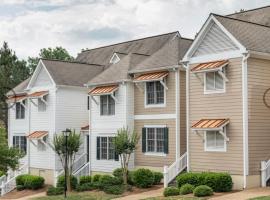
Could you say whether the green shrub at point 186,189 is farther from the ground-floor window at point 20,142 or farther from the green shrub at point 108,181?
the ground-floor window at point 20,142

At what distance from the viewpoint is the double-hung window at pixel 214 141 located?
27.3 m

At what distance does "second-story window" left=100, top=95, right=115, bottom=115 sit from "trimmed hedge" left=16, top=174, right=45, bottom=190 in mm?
6805

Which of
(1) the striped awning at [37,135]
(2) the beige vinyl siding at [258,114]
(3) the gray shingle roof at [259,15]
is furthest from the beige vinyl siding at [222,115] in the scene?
(1) the striped awning at [37,135]

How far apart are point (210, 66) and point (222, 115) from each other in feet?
Result: 8.45

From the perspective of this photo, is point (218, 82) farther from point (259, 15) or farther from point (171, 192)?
point (259, 15)

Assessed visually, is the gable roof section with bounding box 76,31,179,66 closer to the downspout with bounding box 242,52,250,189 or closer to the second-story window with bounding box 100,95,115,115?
the second-story window with bounding box 100,95,115,115

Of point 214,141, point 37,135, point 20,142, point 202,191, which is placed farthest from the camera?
point 20,142

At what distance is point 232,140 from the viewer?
26.8 metres

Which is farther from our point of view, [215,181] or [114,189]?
[114,189]

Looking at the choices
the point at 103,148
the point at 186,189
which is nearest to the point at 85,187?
the point at 103,148

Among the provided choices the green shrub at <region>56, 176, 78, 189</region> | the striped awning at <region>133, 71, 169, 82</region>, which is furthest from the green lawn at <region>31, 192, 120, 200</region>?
the striped awning at <region>133, 71, 169, 82</region>

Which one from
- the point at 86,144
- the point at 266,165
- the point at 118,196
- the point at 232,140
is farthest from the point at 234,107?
the point at 86,144

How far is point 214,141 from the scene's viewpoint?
27812mm

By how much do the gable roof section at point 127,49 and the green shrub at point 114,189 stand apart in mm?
12737
